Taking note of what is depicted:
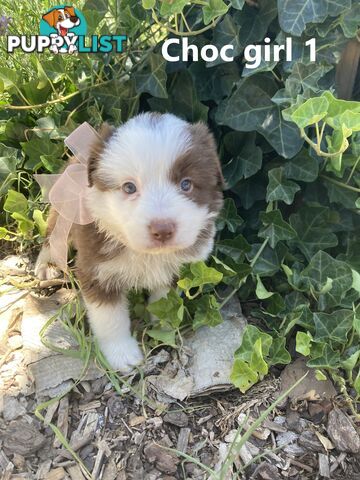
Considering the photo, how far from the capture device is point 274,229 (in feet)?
8.43

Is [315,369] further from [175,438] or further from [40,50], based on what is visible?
[40,50]

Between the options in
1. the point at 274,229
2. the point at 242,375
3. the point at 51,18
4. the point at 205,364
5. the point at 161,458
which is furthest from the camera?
the point at 51,18

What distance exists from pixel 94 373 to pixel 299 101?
1.56 metres

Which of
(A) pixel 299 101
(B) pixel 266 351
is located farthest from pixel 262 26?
(B) pixel 266 351

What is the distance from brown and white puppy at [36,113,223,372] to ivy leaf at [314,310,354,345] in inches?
24.4

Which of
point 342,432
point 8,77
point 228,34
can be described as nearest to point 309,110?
point 228,34

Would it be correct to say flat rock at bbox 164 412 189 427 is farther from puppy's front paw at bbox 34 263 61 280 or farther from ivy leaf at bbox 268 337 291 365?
puppy's front paw at bbox 34 263 61 280

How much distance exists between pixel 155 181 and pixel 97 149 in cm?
34

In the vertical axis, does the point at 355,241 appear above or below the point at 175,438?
above

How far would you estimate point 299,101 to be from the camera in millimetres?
2158

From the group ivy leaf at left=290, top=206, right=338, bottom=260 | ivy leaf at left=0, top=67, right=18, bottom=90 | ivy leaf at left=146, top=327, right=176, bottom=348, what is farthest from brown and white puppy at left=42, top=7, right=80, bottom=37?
ivy leaf at left=146, top=327, right=176, bottom=348

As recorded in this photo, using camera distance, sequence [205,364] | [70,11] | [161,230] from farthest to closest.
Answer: [70,11]
[205,364]
[161,230]

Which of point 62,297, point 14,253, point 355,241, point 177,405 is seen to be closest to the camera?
point 177,405

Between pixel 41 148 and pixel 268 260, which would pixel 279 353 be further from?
pixel 41 148
